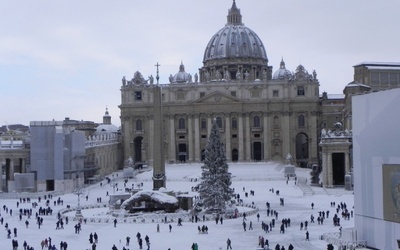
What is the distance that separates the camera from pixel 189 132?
9512cm

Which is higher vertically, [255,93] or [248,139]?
[255,93]

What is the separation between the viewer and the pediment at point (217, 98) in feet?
306

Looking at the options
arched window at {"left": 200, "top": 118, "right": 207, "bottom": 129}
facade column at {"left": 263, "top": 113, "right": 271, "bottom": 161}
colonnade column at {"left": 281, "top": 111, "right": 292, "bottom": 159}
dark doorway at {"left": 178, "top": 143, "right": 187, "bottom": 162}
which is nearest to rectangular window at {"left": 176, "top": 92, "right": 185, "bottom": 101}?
arched window at {"left": 200, "top": 118, "right": 207, "bottom": 129}

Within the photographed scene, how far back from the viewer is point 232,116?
93938mm

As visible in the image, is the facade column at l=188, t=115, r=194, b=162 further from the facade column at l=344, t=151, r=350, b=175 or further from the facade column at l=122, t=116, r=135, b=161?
the facade column at l=344, t=151, r=350, b=175

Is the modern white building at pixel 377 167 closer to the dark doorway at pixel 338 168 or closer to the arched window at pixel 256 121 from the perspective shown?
the dark doorway at pixel 338 168

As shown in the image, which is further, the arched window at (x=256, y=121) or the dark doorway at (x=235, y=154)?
the dark doorway at (x=235, y=154)

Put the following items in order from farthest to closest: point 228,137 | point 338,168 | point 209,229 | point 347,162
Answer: point 228,137
point 338,168
point 347,162
point 209,229

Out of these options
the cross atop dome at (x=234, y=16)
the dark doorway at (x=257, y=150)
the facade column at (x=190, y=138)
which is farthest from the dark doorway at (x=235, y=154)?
the cross atop dome at (x=234, y=16)

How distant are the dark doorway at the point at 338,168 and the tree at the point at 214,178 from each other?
18979mm

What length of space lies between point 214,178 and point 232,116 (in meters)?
51.1

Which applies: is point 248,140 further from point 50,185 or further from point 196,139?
point 50,185

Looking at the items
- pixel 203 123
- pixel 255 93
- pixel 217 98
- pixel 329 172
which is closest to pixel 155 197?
pixel 329 172

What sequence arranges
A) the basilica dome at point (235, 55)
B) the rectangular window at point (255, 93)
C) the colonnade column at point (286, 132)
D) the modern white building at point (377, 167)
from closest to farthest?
the modern white building at point (377, 167)
the colonnade column at point (286, 132)
the rectangular window at point (255, 93)
the basilica dome at point (235, 55)
